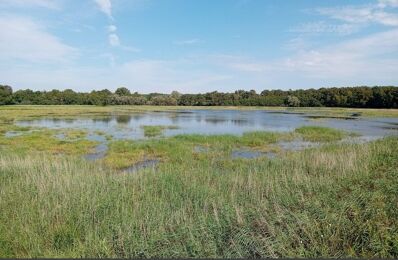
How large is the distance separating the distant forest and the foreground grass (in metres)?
92.2

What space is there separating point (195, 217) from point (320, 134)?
86.2ft

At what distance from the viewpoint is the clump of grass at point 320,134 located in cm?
2870

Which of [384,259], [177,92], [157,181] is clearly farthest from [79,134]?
[177,92]

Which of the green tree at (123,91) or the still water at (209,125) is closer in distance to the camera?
the still water at (209,125)

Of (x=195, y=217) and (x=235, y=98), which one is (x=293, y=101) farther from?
(x=195, y=217)

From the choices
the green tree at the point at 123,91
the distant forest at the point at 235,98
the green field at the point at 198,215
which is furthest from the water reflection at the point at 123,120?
the green tree at the point at 123,91

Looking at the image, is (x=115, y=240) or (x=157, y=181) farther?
(x=157, y=181)

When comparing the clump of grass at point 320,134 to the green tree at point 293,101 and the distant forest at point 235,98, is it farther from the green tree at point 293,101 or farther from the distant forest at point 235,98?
the green tree at point 293,101

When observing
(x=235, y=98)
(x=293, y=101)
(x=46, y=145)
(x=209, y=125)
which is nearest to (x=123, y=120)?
(x=209, y=125)

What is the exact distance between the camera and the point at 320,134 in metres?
31.2

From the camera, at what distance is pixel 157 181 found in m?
10.6

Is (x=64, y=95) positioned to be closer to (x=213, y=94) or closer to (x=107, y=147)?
(x=213, y=94)

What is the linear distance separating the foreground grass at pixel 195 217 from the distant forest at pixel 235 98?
9216 centimetres

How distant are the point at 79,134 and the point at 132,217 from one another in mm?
26940
